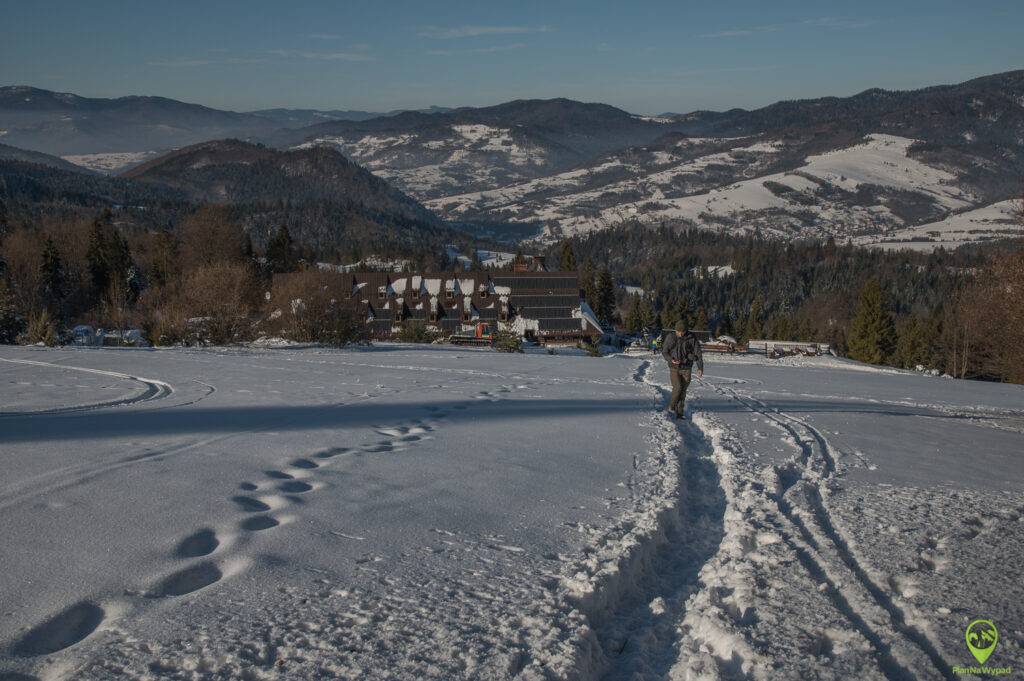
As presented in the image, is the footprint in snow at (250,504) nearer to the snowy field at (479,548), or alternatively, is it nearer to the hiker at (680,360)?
the snowy field at (479,548)

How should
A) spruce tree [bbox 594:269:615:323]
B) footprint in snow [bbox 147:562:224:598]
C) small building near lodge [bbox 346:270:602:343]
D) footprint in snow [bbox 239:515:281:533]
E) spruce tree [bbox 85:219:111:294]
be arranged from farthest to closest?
spruce tree [bbox 594:269:615:323] → spruce tree [bbox 85:219:111:294] → small building near lodge [bbox 346:270:602:343] → footprint in snow [bbox 239:515:281:533] → footprint in snow [bbox 147:562:224:598]

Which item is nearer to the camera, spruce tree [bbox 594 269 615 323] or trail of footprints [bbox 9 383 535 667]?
trail of footprints [bbox 9 383 535 667]

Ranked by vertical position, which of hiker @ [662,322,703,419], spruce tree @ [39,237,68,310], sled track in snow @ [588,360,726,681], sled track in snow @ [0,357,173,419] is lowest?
sled track in snow @ [588,360,726,681]

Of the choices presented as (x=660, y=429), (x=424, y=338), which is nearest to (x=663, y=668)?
(x=660, y=429)

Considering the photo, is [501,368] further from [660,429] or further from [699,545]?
[699,545]

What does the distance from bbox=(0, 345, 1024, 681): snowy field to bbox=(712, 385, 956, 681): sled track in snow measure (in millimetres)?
20

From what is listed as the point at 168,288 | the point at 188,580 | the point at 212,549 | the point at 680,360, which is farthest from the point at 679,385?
the point at 168,288

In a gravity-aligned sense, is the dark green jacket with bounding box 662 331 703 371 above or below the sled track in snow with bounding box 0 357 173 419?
above

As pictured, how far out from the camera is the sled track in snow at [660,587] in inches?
154

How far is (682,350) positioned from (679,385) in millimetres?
646

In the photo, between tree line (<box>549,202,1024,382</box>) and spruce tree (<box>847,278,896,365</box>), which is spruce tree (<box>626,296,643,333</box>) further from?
spruce tree (<box>847,278,896,365</box>)

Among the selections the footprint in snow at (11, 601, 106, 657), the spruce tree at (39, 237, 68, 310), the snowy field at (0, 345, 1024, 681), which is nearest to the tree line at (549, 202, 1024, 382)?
the snowy field at (0, 345, 1024, 681)

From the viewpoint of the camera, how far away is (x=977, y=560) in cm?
539

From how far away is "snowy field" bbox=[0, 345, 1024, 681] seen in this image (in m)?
3.55
